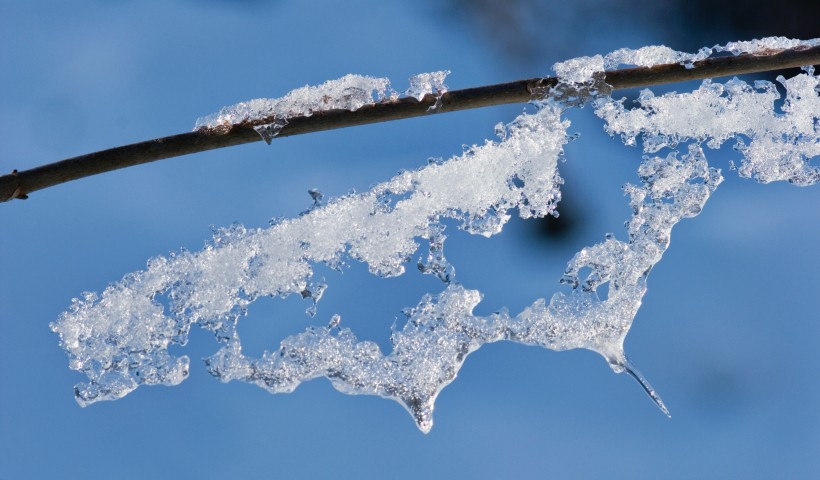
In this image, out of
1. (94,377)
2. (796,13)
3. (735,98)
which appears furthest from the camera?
(796,13)

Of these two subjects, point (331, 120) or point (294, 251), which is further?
point (294, 251)

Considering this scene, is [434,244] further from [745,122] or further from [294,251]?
[745,122]

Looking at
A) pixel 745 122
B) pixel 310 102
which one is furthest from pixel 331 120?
pixel 745 122

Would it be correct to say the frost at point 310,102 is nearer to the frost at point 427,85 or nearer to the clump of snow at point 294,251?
the frost at point 427,85

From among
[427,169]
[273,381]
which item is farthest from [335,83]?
[273,381]

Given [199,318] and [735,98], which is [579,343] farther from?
[199,318]

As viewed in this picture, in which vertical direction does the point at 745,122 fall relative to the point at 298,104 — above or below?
below
